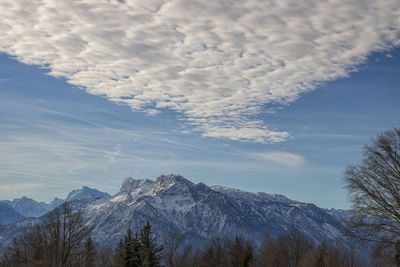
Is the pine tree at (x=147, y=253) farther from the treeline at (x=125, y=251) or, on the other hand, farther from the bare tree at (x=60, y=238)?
the bare tree at (x=60, y=238)

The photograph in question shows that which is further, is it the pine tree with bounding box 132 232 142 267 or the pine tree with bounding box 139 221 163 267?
the pine tree with bounding box 132 232 142 267

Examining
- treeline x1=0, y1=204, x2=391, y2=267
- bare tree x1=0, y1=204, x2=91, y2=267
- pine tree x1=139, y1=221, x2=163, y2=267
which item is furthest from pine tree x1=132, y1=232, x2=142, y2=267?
bare tree x1=0, y1=204, x2=91, y2=267

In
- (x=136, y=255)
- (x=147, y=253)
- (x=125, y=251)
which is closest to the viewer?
(x=147, y=253)

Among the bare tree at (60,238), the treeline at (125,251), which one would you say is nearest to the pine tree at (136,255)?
the treeline at (125,251)

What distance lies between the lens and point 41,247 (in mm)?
72250

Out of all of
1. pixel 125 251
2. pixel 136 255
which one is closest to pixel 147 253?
pixel 136 255

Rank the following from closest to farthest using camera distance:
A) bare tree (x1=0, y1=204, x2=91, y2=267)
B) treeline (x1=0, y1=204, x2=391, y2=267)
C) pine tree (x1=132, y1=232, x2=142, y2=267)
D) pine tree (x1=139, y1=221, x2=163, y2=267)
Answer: bare tree (x1=0, y1=204, x2=91, y2=267) < treeline (x1=0, y1=204, x2=391, y2=267) < pine tree (x1=139, y1=221, x2=163, y2=267) < pine tree (x1=132, y1=232, x2=142, y2=267)

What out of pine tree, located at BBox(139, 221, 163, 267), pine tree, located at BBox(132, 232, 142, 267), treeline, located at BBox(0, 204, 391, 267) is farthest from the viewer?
pine tree, located at BBox(132, 232, 142, 267)

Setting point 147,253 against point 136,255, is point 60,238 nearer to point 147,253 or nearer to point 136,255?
point 136,255

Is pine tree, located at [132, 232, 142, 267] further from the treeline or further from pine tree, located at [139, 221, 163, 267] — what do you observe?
pine tree, located at [139, 221, 163, 267]

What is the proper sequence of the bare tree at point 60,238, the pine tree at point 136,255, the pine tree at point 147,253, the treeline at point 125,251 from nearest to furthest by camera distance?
the bare tree at point 60,238
the treeline at point 125,251
the pine tree at point 147,253
the pine tree at point 136,255

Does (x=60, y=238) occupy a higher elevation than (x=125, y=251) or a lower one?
higher

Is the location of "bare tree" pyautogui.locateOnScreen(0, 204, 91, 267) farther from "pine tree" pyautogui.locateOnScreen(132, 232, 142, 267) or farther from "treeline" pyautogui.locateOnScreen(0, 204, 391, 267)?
"pine tree" pyautogui.locateOnScreen(132, 232, 142, 267)

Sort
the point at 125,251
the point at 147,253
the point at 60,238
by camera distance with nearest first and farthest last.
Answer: the point at 147,253, the point at 125,251, the point at 60,238
